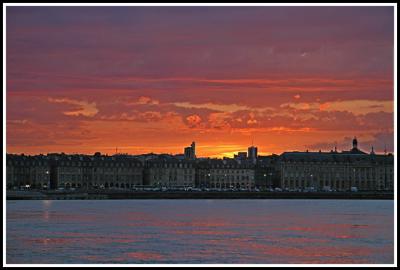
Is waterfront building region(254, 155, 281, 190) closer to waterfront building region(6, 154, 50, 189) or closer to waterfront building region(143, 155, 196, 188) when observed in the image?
waterfront building region(143, 155, 196, 188)

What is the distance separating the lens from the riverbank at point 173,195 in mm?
129375

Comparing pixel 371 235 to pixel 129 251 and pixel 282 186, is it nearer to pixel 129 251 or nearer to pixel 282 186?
pixel 129 251

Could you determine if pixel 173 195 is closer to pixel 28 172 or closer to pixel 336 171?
pixel 28 172

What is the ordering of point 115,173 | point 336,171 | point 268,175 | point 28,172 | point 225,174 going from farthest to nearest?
1. point 336,171
2. point 268,175
3. point 225,174
4. point 115,173
5. point 28,172

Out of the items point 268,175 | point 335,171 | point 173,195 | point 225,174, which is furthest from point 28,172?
point 335,171

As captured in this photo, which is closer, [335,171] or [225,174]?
[225,174]

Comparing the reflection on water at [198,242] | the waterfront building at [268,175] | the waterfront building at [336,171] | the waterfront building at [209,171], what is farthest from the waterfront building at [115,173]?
the reflection on water at [198,242]

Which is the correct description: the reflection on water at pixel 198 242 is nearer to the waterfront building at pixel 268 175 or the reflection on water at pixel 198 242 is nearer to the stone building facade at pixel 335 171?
the stone building facade at pixel 335 171

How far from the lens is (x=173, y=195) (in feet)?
445

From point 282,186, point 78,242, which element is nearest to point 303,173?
point 282,186

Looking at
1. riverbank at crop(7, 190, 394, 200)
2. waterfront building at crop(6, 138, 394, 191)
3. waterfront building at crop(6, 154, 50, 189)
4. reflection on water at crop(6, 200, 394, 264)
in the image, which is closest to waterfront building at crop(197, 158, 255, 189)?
waterfront building at crop(6, 138, 394, 191)

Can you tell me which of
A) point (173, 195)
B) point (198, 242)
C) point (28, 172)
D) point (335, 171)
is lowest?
point (198, 242)

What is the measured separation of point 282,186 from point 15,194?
60.9 metres

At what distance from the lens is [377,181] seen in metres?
180
